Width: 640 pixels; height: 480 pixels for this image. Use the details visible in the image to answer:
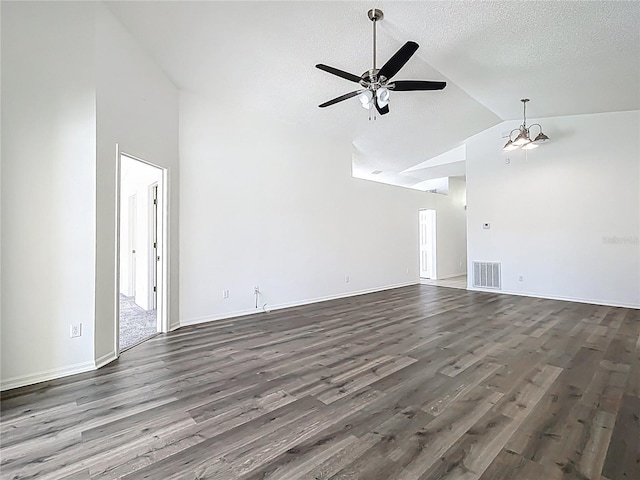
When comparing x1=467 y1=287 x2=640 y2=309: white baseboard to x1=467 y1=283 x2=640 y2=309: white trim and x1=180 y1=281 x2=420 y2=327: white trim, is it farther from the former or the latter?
x1=180 y1=281 x2=420 y2=327: white trim

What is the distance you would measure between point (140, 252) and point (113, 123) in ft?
11.2

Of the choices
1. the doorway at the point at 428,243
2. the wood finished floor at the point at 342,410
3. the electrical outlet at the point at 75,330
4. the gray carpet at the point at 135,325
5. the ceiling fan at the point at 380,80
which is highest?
the ceiling fan at the point at 380,80

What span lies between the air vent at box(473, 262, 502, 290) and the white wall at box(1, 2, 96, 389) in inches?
289

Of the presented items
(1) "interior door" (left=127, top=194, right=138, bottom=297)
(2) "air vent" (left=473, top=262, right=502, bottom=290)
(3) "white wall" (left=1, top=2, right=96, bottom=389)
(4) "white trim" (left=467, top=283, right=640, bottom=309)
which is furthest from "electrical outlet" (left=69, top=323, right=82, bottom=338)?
(2) "air vent" (left=473, top=262, right=502, bottom=290)

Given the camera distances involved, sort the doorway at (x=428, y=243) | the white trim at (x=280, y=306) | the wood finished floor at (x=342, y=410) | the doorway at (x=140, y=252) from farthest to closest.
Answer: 1. the doorway at (x=428, y=243)
2. the white trim at (x=280, y=306)
3. the doorway at (x=140, y=252)
4. the wood finished floor at (x=342, y=410)

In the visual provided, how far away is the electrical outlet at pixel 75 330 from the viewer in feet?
9.46

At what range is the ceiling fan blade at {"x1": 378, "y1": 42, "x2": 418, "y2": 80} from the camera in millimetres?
2680

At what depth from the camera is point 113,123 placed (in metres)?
3.24

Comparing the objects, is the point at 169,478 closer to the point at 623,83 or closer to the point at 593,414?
the point at 593,414

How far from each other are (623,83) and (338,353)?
207 inches

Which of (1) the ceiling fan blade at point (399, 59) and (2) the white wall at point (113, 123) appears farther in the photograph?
(2) the white wall at point (113, 123)

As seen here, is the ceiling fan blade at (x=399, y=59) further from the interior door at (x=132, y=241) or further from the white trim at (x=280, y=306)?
the interior door at (x=132, y=241)

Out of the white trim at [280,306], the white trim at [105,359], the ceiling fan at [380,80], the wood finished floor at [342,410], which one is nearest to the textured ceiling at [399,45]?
the ceiling fan at [380,80]

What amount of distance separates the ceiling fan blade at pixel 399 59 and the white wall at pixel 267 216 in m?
2.80
